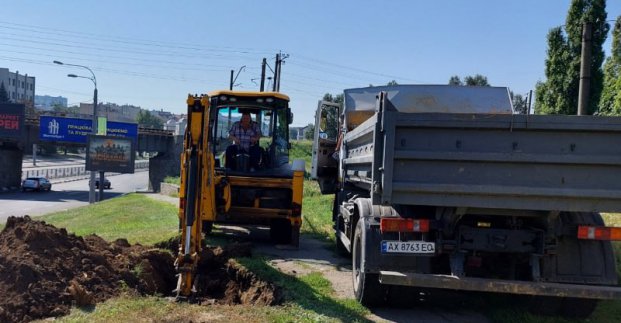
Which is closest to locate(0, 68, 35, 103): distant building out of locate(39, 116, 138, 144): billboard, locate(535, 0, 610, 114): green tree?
locate(39, 116, 138, 144): billboard

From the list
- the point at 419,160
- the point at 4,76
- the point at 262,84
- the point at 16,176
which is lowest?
the point at 16,176

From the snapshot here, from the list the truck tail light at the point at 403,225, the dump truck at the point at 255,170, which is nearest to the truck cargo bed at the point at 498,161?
the truck tail light at the point at 403,225

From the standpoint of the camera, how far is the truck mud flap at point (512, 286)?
17.6 ft

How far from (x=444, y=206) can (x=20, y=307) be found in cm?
447

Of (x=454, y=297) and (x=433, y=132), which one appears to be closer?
(x=433, y=132)

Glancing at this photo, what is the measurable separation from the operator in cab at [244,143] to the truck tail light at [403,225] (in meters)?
5.48

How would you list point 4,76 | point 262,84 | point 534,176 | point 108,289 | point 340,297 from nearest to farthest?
point 534,176 < point 108,289 < point 340,297 < point 262,84 < point 4,76

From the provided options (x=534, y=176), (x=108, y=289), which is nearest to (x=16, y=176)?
(x=108, y=289)

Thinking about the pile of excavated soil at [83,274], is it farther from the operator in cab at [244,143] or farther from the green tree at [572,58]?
the green tree at [572,58]

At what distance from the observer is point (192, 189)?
21.0 ft

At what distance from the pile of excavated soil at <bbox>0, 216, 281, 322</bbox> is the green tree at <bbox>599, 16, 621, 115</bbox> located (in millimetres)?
16196

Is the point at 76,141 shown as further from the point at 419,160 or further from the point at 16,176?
the point at 419,160

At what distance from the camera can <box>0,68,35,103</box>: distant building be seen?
119250 mm

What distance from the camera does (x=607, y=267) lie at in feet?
18.9
